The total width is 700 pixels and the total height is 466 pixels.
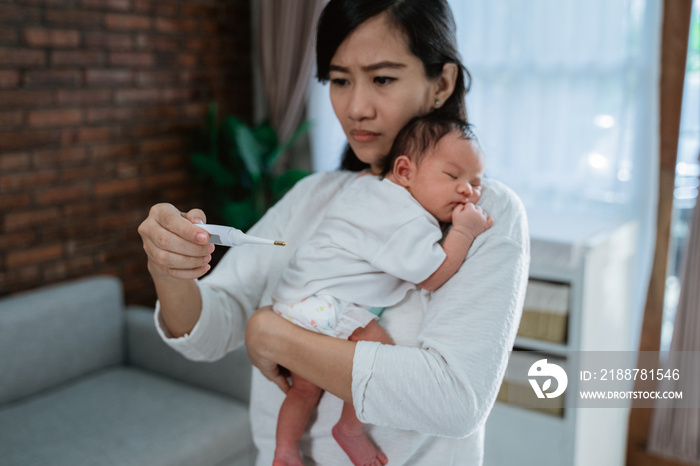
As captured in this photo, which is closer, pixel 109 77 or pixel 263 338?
pixel 263 338

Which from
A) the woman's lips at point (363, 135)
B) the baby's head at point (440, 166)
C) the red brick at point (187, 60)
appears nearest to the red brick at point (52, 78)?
the red brick at point (187, 60)

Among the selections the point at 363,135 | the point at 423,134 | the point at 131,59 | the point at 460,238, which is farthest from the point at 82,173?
the point at 460,238

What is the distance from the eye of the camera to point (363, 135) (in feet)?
3.64

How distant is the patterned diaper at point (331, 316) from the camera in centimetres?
99

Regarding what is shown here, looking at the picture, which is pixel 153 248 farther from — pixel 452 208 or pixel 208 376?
pixel 208 376

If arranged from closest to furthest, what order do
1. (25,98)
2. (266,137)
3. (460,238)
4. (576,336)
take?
(460,238) < (576,336) < (25,98) < (266,137)

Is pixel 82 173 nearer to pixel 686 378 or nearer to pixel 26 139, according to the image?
pixel 26 139

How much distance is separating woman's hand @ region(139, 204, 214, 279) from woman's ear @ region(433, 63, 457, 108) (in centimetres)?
51

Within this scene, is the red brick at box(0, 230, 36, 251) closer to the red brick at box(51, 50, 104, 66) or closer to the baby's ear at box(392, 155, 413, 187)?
the red brick at box(51, 50, 104, 66)

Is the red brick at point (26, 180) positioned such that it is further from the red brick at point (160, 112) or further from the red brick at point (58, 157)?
the red brick at point (160, 112)

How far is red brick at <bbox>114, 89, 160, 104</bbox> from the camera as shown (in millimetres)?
3039

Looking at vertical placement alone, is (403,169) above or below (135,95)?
below

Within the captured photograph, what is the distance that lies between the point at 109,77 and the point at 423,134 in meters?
2.40

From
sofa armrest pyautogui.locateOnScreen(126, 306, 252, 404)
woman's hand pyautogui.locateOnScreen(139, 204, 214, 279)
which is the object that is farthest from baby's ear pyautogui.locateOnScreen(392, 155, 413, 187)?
sofa armrest pyautogui.locateOnScreen(126, 306, 252, 404)
